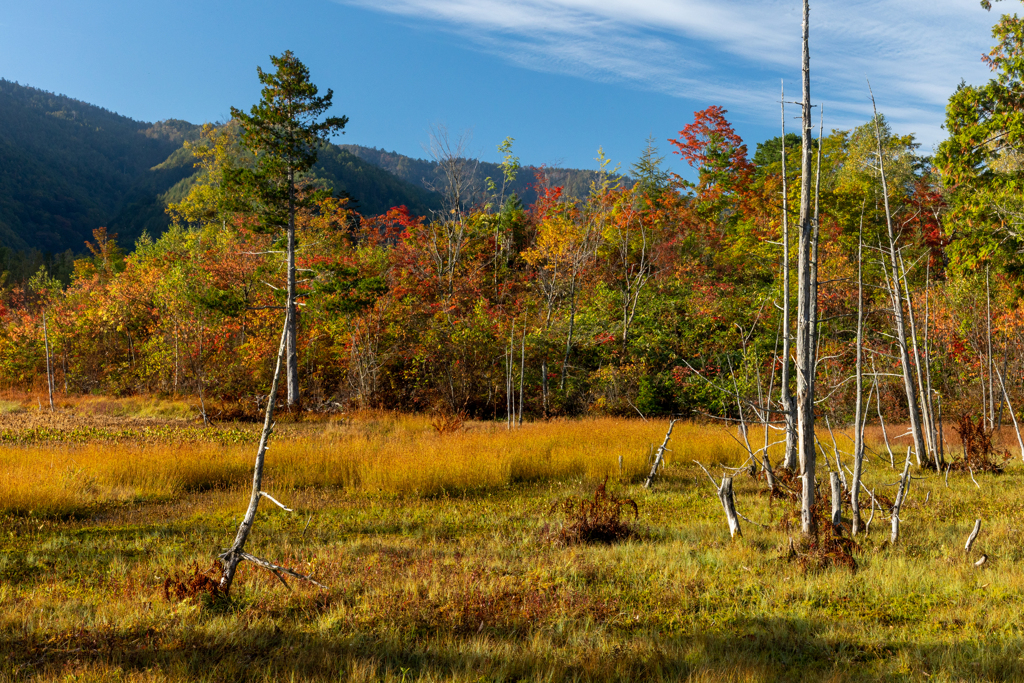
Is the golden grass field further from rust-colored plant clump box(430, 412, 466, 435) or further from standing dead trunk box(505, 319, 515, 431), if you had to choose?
standing dead trunk box(505, 319, 515, 431)

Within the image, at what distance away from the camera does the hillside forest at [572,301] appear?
62.5 ft

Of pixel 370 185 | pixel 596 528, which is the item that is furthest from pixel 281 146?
pixel 370 185

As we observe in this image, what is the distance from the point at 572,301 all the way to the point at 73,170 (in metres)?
164

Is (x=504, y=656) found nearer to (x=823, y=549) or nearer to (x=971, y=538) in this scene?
(x=823, y=549)

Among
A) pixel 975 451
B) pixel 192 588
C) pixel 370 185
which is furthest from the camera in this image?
pixel 370 185

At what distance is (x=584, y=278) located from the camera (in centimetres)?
2888

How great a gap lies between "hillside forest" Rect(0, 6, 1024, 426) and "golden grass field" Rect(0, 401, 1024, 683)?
28.9 feet

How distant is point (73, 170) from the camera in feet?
465

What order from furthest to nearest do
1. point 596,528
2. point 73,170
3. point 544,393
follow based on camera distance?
point 73,170, point 544,393, point 596,528

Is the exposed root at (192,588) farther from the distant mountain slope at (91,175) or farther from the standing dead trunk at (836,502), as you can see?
the distant mountain slope at (91,175)

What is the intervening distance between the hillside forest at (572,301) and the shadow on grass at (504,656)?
13.6 metres

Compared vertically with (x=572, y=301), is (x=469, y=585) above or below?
below

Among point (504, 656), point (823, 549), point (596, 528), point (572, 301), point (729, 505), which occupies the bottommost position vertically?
point (596, 528)

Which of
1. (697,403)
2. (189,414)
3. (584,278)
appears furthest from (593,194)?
(189,414)
